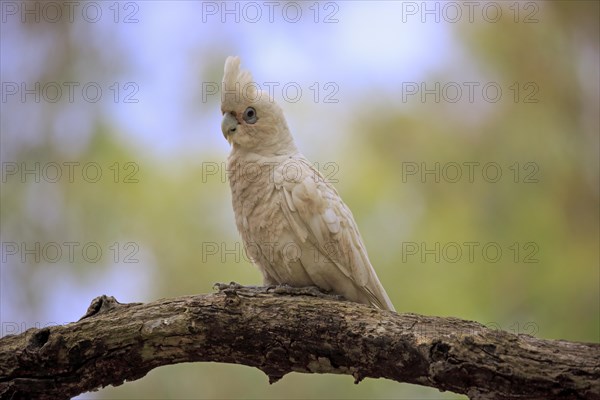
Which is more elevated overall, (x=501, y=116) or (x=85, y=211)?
(x=501, y=116)

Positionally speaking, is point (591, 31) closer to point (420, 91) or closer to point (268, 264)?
point (420, 91)

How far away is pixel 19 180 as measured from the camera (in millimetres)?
7023

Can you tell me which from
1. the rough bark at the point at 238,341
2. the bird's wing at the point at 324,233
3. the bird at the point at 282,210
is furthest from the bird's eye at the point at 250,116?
the rough bark at the point at 238,341

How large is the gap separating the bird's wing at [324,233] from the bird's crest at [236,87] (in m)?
0.61

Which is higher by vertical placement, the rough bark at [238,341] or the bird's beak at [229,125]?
the bird's beak at [229,125]

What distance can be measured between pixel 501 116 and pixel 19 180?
5208 millimetres

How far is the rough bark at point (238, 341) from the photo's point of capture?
11.2ft

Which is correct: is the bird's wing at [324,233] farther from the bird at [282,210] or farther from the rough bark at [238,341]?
the rough bark at [238,341]

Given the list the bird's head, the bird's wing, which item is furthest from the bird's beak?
the bird's wing

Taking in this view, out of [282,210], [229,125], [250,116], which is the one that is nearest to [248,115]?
[250,116]

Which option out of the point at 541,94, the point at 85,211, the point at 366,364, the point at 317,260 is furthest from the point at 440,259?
the point at 85,211

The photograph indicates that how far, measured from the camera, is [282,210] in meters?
4.40

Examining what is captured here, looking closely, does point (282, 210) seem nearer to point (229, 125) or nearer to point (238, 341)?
point (229, 125)

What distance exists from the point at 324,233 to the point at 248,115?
1028 mm
